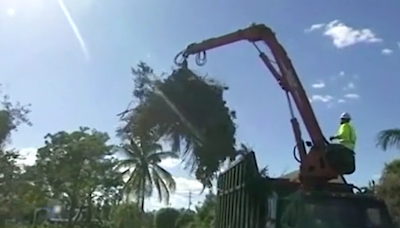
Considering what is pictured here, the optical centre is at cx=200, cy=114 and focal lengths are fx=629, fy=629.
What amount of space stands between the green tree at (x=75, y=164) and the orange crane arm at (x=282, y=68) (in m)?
34.0

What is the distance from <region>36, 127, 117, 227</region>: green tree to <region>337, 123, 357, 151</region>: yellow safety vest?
3670cm

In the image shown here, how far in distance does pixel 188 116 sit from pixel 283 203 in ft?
19.1

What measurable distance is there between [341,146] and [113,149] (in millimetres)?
37378

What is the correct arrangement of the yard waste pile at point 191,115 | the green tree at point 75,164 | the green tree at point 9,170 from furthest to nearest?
the green tree at point 75,164 → the green tree at point 9,170 → the yard waste pile at point 191,115

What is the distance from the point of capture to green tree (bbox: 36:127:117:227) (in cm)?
4609

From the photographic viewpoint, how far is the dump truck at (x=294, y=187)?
8.21 m

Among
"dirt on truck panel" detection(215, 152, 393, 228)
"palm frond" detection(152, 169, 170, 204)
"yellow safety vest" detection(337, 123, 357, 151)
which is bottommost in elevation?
"dirt on truck panel" detection(215, 152, 393, 228)

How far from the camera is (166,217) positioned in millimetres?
54438

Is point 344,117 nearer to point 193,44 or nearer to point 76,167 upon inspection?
point 193,44

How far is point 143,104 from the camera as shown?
14.0 m

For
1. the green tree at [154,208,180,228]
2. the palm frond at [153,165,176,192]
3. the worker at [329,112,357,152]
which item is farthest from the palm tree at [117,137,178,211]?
the worker at [329,112,357,152]

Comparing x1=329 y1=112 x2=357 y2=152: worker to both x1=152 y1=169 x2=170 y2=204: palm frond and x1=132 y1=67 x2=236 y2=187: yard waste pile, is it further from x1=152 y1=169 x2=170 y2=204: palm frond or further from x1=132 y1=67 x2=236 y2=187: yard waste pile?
x1=152 y1=169 x2=170 y2=204: palm frond

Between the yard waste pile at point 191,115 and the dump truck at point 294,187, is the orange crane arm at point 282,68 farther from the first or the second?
the yard waste pile at point 191,115

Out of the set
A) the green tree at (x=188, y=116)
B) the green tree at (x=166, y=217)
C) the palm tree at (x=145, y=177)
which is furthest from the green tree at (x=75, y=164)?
the green tree at (x=188, y=116)
